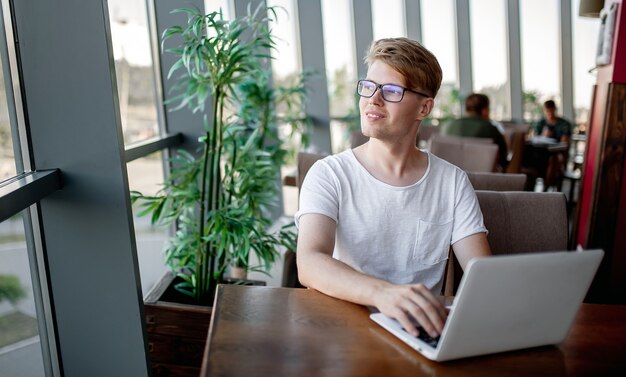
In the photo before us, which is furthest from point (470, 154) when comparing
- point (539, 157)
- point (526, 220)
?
point (539, 157)

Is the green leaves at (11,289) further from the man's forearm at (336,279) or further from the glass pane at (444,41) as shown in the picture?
the glass pane at (444,41)

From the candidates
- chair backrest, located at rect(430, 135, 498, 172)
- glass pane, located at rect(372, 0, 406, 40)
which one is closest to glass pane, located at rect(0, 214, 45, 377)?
chair backrest, located at rect(430, 135, 498, 172)

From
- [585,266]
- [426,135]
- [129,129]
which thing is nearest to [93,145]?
[129,129]

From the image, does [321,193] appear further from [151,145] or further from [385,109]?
[151,145]

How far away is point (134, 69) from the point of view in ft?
12.1

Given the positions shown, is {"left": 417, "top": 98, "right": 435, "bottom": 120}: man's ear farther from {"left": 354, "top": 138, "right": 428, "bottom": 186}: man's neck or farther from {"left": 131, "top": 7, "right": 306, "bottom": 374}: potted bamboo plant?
{"left": 131, "top": 7, "right": 306, "bottom": 374}: potted bamboo plant

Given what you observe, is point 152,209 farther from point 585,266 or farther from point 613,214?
point 613,214

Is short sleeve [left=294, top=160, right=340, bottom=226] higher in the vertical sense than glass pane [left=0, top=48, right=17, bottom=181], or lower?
lower

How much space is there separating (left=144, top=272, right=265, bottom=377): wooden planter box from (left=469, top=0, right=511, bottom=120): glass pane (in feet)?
27.0

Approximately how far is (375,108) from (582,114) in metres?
9.26

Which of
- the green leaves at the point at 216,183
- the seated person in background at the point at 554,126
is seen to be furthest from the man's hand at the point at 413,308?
the seated person in background at the point at 554,126

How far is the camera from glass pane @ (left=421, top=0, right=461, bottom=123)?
9773mm

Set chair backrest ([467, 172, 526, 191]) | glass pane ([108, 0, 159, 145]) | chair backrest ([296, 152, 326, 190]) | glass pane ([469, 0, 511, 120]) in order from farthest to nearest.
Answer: glass pane ([469, 0, 511, 120]) < glass pane ([108, 0, 159, 145]) < chair backrest ([296, 152, 326, 190]) < chair backrest ([467, 172, 526, 191])

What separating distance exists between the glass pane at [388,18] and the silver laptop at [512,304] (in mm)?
7983
